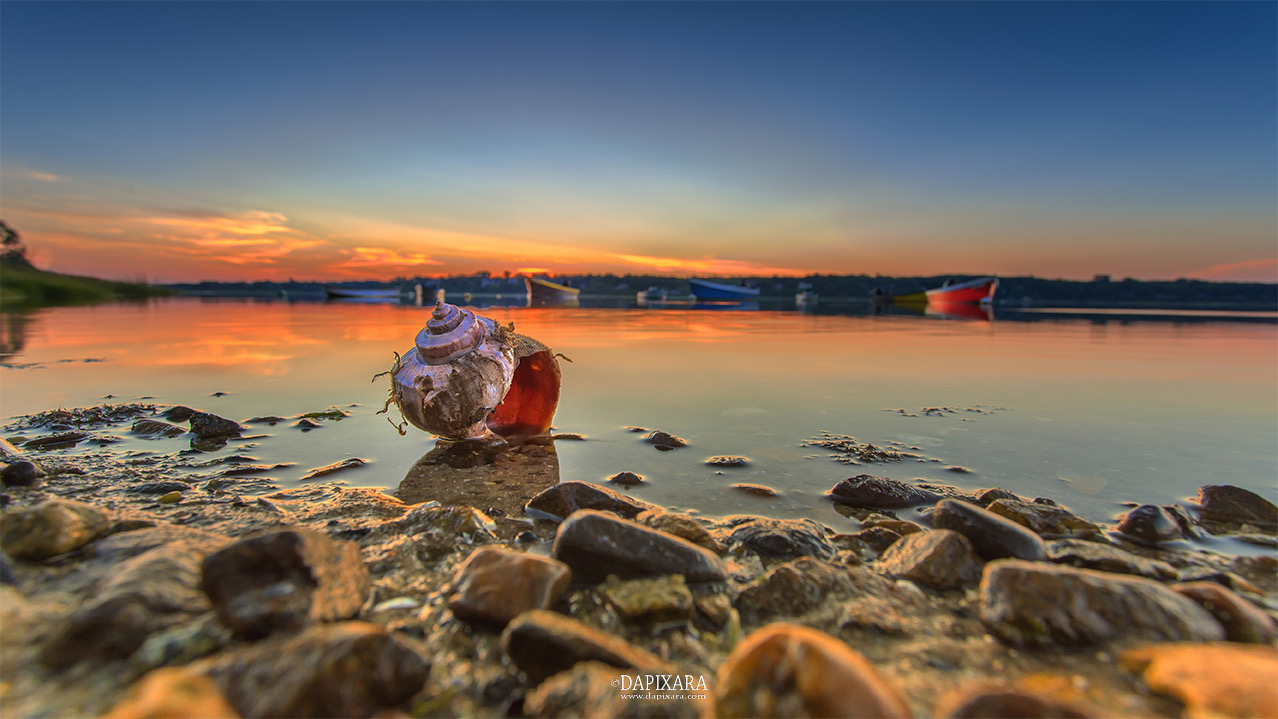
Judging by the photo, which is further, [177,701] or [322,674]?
[322,674]

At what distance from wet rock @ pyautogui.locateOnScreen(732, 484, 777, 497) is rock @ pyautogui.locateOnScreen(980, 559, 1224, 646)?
72.6 inches

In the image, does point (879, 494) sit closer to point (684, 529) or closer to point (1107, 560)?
point (1107, 560)

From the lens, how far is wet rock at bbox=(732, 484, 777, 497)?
4.13 meters

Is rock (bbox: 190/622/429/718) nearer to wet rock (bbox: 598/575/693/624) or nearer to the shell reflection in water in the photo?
Result: wet rock (bbox: 598/575/693/624)

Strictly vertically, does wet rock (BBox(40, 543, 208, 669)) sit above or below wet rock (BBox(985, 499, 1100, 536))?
above

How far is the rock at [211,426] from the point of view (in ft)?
17.8

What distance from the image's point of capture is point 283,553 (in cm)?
228

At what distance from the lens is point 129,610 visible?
2016mm

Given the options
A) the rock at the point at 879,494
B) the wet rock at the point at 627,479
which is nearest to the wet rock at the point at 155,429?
the wet rock at the point at 627,479

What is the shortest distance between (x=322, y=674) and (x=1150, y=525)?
469 centimetres

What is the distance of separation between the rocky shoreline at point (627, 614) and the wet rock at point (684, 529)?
0.05ft

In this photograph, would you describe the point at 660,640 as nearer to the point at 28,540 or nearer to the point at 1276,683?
the point at 1276,683

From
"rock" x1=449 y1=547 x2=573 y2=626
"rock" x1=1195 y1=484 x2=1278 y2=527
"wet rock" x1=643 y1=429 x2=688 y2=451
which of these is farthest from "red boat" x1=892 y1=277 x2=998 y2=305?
"rock" x1=449 y1=547 x2=573 y2=626

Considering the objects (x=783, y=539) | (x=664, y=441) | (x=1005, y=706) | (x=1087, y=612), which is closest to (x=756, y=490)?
(x=783, y=539)
